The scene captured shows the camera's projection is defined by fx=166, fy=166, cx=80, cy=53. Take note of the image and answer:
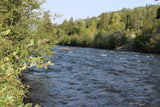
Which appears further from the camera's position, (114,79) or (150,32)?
(150,32)

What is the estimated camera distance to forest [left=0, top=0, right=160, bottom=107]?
7.36 ft

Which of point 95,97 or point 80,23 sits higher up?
point 80,23

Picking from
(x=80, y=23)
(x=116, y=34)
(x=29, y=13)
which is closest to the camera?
(x=29, y=13)

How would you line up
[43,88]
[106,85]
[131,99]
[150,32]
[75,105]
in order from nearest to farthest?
[75,105] < [131,99] < [43,88] < [106,85] < [150,32]

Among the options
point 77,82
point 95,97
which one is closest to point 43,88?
point 77,82

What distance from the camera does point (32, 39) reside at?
2.05m

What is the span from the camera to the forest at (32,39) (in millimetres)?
2244

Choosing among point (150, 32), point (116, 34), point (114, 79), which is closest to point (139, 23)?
point (116, 34)

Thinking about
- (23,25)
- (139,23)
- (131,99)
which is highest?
(139,23)

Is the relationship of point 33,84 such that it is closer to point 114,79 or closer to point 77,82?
point 77,82

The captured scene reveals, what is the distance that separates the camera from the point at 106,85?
1221cm

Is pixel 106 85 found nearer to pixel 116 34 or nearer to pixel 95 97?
pixel 95 97

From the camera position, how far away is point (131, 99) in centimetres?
948

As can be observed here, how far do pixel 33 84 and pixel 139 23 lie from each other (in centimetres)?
14349
